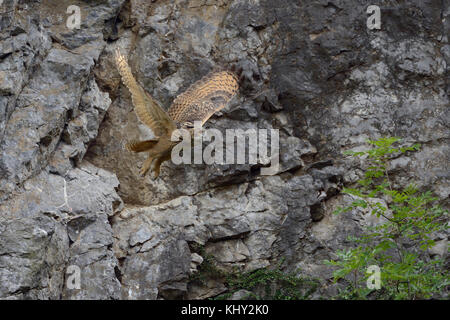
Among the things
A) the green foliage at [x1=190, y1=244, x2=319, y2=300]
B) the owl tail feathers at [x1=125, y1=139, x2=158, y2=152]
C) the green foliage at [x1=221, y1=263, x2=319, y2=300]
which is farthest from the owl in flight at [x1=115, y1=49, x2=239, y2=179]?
the green foliage at [x1=221, y1=263, x2=319, y2=300]

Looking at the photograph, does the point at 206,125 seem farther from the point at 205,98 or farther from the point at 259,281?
the point at 259,281

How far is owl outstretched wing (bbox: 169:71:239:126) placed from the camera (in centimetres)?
938

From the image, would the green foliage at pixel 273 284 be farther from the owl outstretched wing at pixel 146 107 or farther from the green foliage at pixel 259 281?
the owl outstretched wing at pixel 146 107

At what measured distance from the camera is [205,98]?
31.5 feet

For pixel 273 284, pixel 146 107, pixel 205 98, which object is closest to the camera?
pixel 146 107

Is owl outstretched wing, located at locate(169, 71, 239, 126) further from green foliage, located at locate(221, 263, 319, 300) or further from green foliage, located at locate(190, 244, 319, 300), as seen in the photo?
green foliage, located at locate(221, 263, 319, 300)

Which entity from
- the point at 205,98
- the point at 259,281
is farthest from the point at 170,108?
the point at 259,281

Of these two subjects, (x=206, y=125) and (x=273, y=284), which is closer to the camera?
Answer: (x=273, y=284)

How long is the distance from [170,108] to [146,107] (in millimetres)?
1294

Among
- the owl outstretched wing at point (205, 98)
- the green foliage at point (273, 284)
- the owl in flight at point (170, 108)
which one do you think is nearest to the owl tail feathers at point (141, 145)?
the owl in flight at point (170, 108)

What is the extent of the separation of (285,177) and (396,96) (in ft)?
7.96

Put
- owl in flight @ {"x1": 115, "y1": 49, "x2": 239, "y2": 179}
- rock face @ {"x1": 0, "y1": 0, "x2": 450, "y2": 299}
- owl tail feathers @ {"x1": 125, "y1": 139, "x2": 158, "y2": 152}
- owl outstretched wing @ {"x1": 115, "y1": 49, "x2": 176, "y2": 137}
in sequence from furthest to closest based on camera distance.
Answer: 1. rock face @ {"x1": 0, "y1": 0, "x2": 450, "y2": 299}
2. owl tail feathers @ {"x1": 125, "y1": 139, "x2": 158, "y2": 152}
3. owl in flight @ {"x1": 115, "y1": 49, "x2": 239, "y2": 179}
4. owl outstretched wing @ {"x1": 115, "y1": 49, "x2": 176, "y2": 137}

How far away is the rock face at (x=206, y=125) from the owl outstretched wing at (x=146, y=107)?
1.78 metres

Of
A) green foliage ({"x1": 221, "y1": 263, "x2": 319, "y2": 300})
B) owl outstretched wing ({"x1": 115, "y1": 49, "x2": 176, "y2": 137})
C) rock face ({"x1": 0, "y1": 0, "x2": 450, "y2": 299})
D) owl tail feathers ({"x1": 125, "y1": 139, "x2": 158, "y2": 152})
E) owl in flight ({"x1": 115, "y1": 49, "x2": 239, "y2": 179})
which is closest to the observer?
owl outstretched wing ({"x1": 115, "y1": 49, "x2": 176, "y2": 137})
